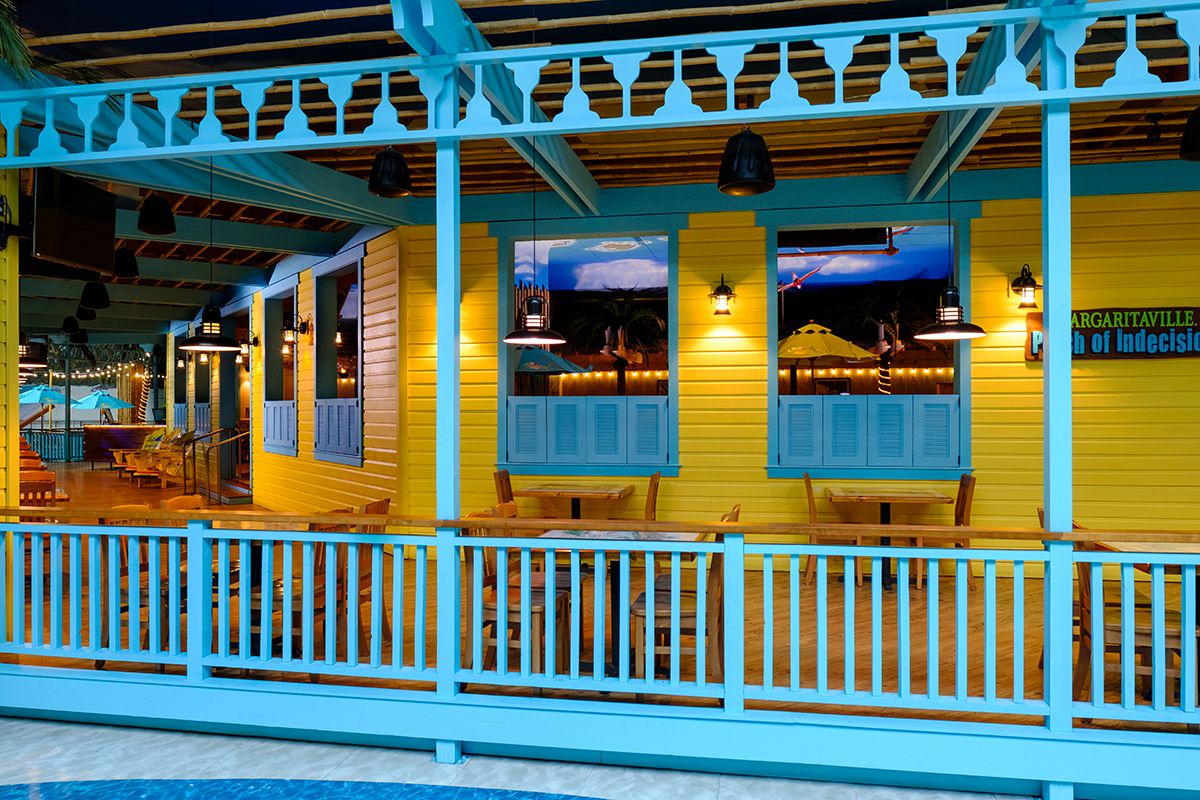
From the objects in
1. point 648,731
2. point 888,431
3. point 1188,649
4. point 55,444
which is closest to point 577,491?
point 888,431

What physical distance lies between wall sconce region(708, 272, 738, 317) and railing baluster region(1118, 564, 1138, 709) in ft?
15.1

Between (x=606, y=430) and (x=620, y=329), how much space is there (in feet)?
20.3

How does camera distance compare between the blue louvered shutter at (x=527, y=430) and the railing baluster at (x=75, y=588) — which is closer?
the railing baluster at (x=75, y=588)

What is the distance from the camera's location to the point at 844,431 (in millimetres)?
7688

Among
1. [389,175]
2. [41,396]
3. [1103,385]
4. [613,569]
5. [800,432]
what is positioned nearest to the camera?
[613,569]

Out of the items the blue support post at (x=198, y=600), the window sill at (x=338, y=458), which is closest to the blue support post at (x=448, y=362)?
the blue support post at (x=198, y=600)

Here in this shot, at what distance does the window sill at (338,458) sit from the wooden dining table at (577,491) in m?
2.18

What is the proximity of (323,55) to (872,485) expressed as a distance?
18.5 feet

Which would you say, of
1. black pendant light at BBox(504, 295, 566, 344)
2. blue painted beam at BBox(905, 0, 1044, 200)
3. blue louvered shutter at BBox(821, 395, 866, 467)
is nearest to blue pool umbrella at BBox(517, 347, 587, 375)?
black pendant light at BBox(504, 295, 566, 344)

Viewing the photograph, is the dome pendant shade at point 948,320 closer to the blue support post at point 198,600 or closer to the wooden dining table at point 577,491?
the wooden dining table at point 577,491

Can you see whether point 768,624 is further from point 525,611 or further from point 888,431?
point 888,431

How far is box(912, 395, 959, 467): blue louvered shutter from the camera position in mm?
7508

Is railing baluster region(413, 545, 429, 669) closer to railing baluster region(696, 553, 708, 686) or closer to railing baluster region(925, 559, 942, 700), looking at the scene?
railing baluster region(696, 553, 708, 686)

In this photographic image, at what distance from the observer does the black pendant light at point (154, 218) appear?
710cm
